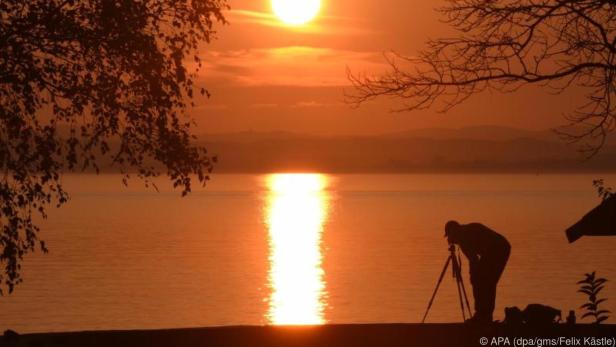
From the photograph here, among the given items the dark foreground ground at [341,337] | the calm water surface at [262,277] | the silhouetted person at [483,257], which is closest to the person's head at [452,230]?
the silhouetted person at [483,257]

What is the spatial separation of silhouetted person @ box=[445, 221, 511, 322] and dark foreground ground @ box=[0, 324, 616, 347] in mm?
1804

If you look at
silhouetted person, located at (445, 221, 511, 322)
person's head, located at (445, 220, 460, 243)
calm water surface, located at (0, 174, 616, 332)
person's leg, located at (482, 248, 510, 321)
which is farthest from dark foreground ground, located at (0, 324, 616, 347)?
calm water surface, located at (0, 174, 616, 332)

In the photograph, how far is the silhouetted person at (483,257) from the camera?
612 inches

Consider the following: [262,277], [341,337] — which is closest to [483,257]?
[341,337]

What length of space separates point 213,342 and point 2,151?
399 cm

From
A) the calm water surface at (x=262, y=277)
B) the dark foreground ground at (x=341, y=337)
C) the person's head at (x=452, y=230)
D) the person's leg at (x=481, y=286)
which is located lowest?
the dark foreground ground at (x=341, y=337)

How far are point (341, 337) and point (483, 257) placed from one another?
3.31 metres

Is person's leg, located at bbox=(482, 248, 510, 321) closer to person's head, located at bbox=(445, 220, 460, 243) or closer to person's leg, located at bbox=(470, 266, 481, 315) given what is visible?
person's leg, located at bbox=(470, 266, 481, 315)

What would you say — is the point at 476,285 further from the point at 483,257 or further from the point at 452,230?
the point at 452,230

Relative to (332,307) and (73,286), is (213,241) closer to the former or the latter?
(73,286)

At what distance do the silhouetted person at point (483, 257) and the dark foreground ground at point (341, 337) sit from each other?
180 centimetres

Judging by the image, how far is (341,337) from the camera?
13.5 meters

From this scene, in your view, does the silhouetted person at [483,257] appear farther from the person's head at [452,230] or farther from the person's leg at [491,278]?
the person's head at [452,230]

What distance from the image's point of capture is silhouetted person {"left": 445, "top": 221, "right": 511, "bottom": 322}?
1555cm
